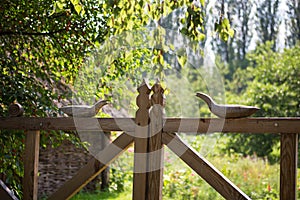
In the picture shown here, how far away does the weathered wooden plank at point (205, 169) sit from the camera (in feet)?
→ 8.01

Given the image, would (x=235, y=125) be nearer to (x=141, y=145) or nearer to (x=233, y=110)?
(x=233, y=110)

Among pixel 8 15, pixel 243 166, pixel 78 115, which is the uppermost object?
pixel 8 15

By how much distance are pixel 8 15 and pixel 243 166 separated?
4.86m

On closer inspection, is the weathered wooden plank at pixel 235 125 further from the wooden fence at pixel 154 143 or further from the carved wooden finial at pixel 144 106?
the carved wooden finial at pixel 144 106

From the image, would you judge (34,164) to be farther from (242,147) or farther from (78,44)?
(242,147)

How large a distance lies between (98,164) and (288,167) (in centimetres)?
106

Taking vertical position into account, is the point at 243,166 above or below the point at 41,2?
below

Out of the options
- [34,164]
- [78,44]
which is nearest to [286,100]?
[78,44]

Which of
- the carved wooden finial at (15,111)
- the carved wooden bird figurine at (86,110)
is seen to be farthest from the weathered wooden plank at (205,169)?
the carved wooden finial at (15,111)

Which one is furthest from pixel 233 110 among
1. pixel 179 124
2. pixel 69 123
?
pixel 69 123

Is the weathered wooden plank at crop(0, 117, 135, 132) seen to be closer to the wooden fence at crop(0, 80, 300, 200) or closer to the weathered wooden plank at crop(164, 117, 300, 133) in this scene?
the wooden fence at crop(0, 80, 300, 200)

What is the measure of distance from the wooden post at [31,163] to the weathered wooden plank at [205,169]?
0.86 meters

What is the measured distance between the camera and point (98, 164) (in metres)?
2.75

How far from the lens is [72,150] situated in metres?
6.64
